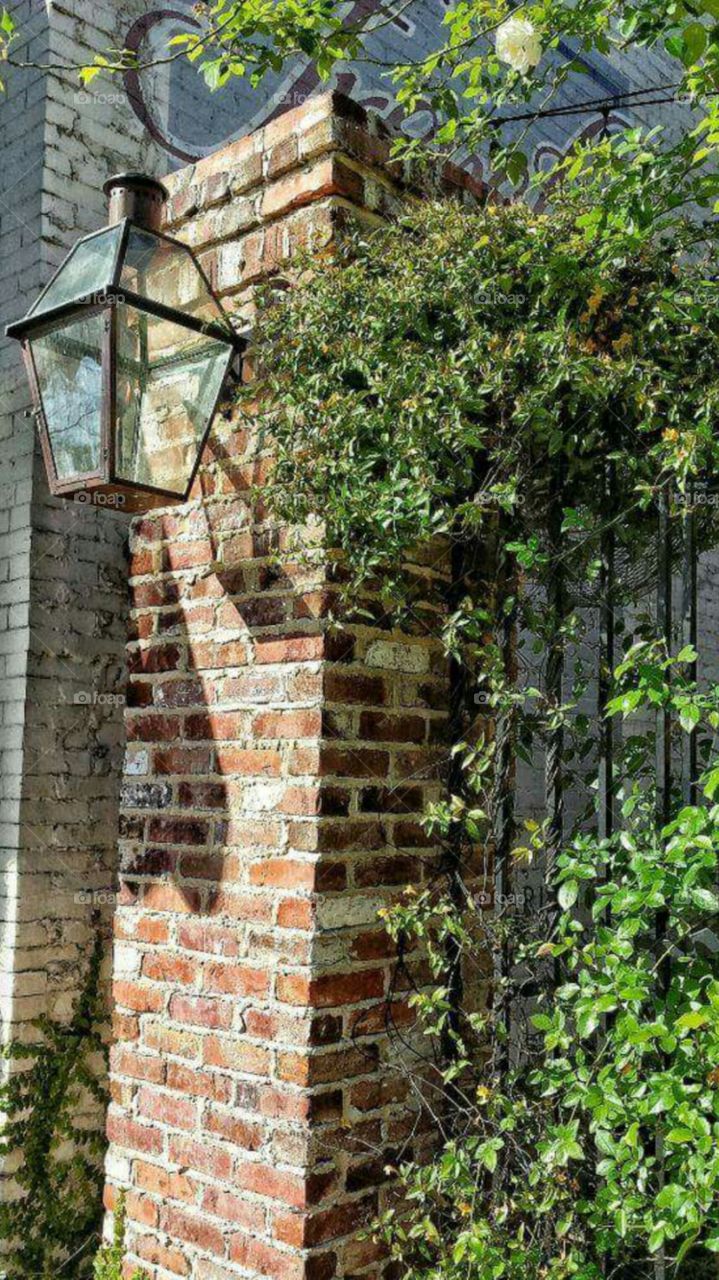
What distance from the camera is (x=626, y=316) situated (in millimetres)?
1925

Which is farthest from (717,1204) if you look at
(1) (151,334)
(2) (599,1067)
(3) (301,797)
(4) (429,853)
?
(1) (151,334)

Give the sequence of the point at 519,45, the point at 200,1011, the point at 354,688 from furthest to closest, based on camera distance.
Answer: the point at 519,45
the point at 200,1011
the point at 354,688

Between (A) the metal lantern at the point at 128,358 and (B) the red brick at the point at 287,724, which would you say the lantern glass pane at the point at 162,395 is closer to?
(A) the metal lantern at the point at 128,358

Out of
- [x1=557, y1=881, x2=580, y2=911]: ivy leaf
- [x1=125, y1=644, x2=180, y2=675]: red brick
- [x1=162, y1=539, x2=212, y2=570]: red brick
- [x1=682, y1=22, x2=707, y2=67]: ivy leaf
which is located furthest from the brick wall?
[x1=682, y1=22, x2=707, y2=67]: ivy leaf

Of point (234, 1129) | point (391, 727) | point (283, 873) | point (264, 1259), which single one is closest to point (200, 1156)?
point (234, 1129)

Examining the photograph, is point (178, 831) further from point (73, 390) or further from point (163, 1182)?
point (73, 390)

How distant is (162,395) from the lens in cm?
208

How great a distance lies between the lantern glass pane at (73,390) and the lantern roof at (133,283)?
1.4 inches

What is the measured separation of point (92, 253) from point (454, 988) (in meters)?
1.58

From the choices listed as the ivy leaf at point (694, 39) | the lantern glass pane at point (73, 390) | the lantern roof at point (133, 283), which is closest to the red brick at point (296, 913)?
the lantern glass pane at point (73, 390)

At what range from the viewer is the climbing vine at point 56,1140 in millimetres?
2861

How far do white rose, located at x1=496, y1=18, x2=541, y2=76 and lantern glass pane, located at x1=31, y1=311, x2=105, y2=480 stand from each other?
3.98 ft

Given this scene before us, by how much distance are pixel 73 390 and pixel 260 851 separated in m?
0.93

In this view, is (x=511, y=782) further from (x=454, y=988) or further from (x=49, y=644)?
(x=49, y=644)
